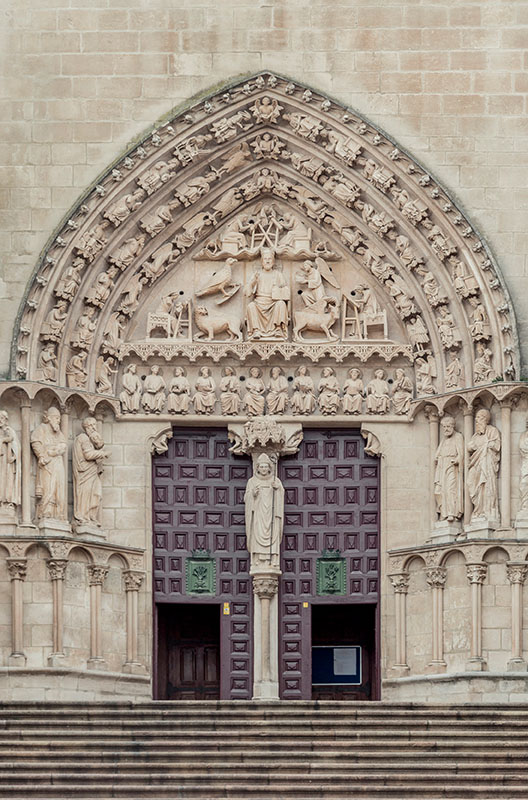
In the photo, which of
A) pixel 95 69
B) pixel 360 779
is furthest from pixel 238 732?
pixel 95 69

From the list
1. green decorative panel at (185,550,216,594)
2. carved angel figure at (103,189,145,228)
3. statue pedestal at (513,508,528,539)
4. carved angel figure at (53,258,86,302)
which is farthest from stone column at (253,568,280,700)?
carved angel figure at (103,189,145,228)

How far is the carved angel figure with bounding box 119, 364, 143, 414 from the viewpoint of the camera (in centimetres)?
2797

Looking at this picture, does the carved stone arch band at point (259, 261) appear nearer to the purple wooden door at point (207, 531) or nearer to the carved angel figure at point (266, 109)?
the carved angel figure at point (266, 109)

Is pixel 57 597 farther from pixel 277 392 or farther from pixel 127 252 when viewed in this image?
pixel 127 252

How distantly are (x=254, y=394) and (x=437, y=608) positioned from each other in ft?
10.1

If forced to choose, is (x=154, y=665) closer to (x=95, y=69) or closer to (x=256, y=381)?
(x=256, y=381)

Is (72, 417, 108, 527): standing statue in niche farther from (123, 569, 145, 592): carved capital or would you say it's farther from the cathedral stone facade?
(123, 569, 145, 592): carved capital

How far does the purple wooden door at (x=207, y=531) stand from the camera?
2798cm

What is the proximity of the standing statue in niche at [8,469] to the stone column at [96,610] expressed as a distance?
115 centimetres

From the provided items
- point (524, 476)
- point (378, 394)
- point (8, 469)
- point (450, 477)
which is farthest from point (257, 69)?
point (524, 476)

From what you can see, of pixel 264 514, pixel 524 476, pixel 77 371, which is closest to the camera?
pixel 524 476

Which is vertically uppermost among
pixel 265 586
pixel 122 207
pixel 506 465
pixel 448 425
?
pixel 122 207

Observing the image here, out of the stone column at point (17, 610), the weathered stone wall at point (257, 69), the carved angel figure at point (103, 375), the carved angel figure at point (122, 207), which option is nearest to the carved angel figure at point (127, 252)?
the carved angel figure at point (122, 207)

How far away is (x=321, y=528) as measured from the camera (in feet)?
92.3
